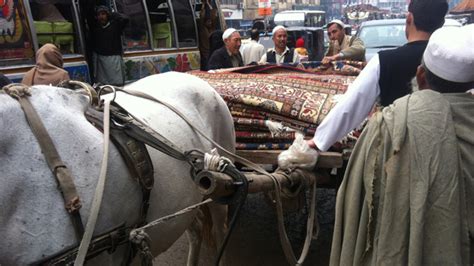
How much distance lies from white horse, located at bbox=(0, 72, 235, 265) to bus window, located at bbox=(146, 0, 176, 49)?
6304 mm

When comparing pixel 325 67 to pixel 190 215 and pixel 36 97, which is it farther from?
pixel 36 97

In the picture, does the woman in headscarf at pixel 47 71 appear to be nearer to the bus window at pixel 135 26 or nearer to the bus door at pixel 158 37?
the bus door at pixel 158 37

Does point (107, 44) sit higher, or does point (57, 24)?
point (57, 24)

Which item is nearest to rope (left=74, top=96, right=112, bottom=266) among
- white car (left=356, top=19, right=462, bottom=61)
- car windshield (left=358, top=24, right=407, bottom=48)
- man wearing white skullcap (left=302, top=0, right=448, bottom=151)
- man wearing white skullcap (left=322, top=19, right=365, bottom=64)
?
man wearing white skullcap (left=302, top=0, right=448, bottom=151)

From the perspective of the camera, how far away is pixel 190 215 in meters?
2.75

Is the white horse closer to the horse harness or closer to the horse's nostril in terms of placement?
the horse harness

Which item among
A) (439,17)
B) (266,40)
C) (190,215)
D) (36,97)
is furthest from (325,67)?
(266,40)

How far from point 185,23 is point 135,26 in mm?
1748

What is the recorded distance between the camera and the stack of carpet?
3.40m

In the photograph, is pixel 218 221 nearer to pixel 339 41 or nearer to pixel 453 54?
pixel 453 54

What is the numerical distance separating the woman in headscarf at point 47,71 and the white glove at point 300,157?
8.46ft

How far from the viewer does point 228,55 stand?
6.16m

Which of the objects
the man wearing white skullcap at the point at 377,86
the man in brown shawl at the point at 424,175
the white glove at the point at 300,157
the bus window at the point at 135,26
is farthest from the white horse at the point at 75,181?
the bus window at the point at 135,26

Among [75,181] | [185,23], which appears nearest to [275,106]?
[75,181]
